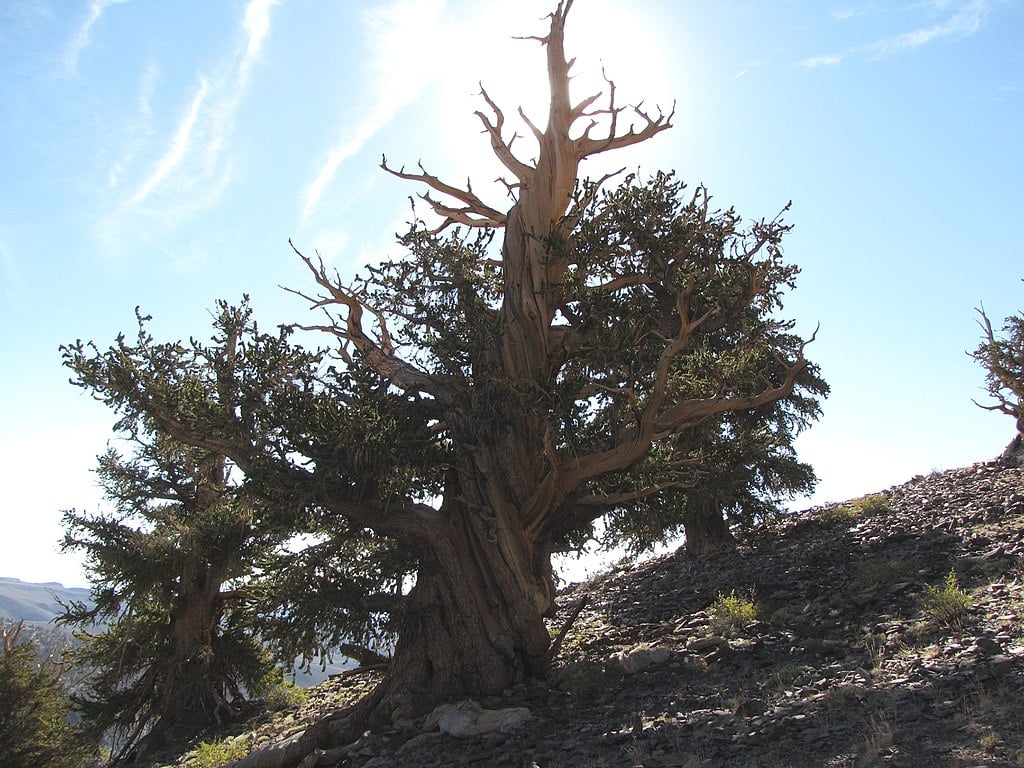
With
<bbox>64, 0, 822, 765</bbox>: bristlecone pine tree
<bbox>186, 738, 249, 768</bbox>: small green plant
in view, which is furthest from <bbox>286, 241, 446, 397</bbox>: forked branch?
<bbox>186, 738, 249, 768</bbox>: small green plant

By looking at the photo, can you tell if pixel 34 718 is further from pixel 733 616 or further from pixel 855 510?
pixel 855 510

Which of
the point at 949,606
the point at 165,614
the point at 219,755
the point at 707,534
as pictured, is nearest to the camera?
the point at 949,606

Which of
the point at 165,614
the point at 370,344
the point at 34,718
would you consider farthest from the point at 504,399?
the point at 34,718

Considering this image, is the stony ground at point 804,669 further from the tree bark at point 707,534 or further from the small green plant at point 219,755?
the tree bark at point 707,534

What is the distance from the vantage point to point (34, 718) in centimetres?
1441

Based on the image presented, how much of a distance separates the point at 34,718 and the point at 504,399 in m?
12.7

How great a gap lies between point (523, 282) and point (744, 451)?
15.5ft

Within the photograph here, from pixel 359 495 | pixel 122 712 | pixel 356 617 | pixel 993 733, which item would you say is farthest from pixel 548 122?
pixel 122 712

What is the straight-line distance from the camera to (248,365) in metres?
9.76

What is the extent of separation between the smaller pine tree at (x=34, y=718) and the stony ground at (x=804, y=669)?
15.2 ft

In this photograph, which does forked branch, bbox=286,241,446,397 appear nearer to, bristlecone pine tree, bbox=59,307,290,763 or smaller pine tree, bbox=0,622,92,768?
bristlecone pine tree, bbox=59,307,290,763

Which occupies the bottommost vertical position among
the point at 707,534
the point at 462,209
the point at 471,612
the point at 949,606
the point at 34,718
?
the point at 949,606

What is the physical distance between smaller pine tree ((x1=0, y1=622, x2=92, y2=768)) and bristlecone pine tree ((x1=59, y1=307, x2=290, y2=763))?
32.2 inches

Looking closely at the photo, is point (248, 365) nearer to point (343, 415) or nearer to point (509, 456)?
point (343, 415)
